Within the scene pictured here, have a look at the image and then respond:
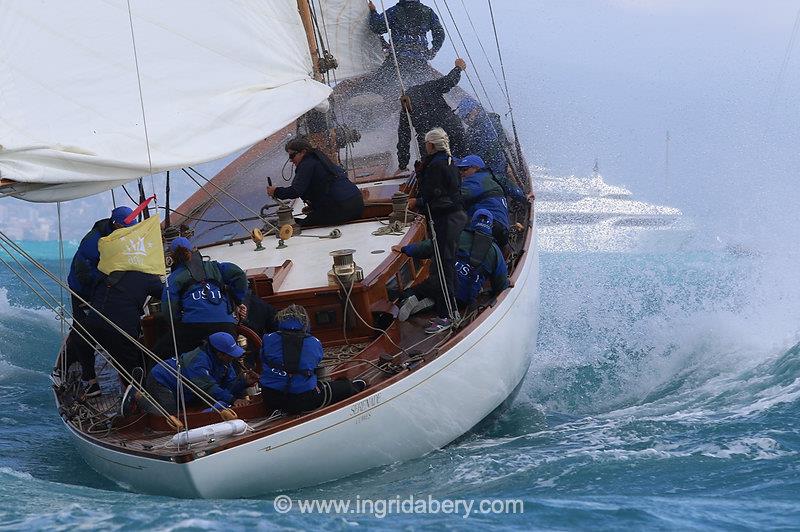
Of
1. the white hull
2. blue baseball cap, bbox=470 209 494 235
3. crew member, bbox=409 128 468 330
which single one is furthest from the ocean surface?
blue baseball cap, bbox=470 209 494 235

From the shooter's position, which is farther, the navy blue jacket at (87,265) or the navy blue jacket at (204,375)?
the navy blue jacket at (87,265)

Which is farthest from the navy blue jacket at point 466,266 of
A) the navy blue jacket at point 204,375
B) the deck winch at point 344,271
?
the navy blue jacket at point 204,375

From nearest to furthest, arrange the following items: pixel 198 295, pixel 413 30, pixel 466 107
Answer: pixel 198 295, pixel 466 107, pixel 413 30

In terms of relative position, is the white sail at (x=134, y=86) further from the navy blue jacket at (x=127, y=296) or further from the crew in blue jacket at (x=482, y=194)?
the crew in blue jacket at (x=482, y=194)

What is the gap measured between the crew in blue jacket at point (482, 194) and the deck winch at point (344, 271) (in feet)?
4.93

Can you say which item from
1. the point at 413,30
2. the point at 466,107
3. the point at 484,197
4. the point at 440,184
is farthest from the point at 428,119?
the point at 440,184

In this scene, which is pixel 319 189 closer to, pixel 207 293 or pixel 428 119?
pixel 428 119

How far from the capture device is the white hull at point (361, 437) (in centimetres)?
559

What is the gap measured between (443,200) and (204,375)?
220 centimetres

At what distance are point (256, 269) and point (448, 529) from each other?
2763 millimetres

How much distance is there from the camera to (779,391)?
7.55 m

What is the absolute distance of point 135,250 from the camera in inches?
243

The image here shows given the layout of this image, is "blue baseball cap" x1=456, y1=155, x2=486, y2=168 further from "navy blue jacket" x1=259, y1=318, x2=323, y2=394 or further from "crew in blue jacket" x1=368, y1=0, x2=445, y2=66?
"crew in blue jacket" x1=368, y1=0, x2=445, y2=66

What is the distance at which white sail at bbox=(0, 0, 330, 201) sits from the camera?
5.81m
